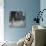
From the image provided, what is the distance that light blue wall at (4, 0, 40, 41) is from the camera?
5148mm

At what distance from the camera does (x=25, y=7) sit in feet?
17.1

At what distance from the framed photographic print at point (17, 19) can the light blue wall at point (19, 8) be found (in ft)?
0.51

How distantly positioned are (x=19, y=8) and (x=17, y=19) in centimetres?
43

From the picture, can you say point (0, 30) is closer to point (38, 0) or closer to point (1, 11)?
point (1, 11)

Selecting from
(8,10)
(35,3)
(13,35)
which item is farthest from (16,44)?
(35,3)

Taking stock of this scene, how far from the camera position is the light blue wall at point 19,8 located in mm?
5148

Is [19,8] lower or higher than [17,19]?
higher

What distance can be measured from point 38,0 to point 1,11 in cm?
149

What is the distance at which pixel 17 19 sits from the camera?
5227 millimetres

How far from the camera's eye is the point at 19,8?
520 centimetres

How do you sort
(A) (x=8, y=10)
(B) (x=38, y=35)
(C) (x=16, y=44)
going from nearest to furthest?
1. (B) (x=38, y=35)
2. (C) (x=16, y=44)
3. (A) (x=8, y=10)

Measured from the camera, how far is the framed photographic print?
5219 mm

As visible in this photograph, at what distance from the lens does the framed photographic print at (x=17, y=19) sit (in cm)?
522

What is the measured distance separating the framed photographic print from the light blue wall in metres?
0.15
